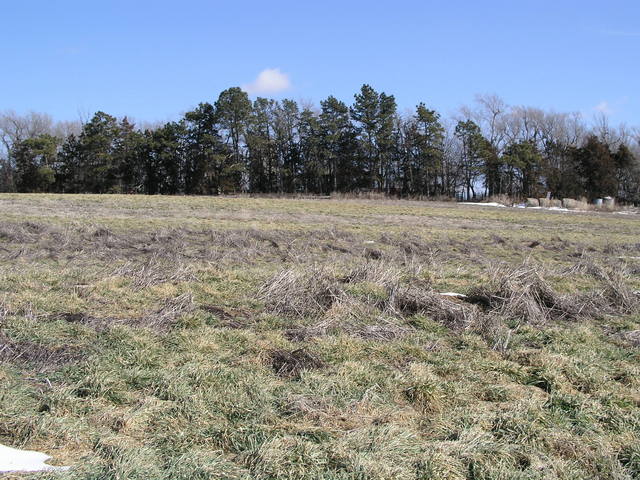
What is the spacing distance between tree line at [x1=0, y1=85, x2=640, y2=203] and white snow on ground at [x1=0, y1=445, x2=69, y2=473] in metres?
51.1

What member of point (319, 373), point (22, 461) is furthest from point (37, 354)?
point (319, 373)

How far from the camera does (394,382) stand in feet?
14.8

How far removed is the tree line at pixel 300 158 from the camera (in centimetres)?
5441

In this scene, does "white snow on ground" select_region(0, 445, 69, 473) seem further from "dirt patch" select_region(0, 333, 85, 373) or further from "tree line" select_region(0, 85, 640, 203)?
"tree line" select_region(0, 85, 640, 203)

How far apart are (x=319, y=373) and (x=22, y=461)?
90.5 inches

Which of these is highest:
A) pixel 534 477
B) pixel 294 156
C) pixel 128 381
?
pixel 294 156

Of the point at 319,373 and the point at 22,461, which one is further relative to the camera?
the point at 319,373

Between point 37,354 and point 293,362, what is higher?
point 37,354

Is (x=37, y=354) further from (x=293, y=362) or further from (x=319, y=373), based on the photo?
(x=319, y=373)

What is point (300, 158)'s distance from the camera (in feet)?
192

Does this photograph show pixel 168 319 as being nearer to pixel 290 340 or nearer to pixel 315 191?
pixel 290 340

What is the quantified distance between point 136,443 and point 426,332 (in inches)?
138

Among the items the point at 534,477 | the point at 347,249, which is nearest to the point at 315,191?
the point at 347,249

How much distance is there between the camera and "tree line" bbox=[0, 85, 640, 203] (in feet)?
178
